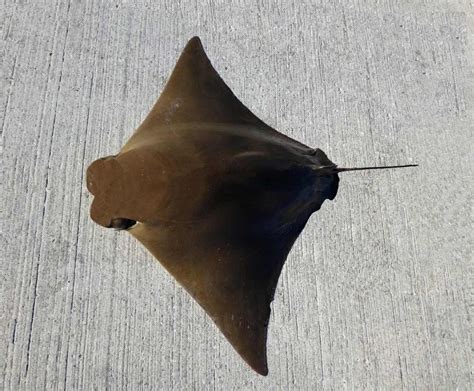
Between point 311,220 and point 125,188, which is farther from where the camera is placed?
point 311,220

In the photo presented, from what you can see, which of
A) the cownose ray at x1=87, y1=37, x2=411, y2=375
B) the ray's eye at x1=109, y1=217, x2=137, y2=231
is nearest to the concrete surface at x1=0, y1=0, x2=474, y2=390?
the cownose ray at x1=87, y1=37, x2=411, y2=375

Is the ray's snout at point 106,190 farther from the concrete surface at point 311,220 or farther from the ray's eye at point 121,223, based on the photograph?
the concrete surface at point 311,220

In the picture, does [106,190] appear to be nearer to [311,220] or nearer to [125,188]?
[125,188]

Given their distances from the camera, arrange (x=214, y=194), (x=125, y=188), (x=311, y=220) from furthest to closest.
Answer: (x=311, y=220) < (x=214, y=194) < (x=125, y=188)

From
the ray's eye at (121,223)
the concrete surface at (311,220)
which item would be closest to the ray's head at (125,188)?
the ray's eye at (121,223)

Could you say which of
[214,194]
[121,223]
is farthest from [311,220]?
[121,223]

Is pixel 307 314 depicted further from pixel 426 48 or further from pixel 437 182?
pixel 426 48

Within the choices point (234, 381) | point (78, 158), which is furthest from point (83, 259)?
point (234, 381)
